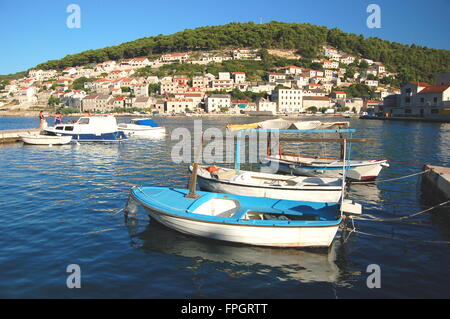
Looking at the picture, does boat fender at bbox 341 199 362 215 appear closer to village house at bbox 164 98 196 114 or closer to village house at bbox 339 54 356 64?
village house at bbox 164 98 196 114

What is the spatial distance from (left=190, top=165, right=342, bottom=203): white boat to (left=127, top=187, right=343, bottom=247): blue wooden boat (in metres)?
1.41

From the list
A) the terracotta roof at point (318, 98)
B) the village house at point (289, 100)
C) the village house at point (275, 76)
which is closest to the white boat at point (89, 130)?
the village house at point (289, 100)

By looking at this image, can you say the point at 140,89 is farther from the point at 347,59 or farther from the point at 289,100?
the point at 347,59

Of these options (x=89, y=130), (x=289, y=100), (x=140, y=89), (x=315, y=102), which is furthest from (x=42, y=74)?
(x=89, y=130)

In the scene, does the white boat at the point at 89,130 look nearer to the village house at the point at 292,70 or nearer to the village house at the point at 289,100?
the village house at the point at 289,100

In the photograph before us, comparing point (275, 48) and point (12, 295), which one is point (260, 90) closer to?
point (275, 48)

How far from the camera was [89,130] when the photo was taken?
33.2 meters

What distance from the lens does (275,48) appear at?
646 feet

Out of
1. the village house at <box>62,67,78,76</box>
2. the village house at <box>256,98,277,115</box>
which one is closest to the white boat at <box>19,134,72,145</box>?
the village house at <box>256,98,277,115</box>

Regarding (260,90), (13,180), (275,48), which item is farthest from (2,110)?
(13,180)

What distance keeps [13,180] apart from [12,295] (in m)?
12.5

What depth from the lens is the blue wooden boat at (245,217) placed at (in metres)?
8.86

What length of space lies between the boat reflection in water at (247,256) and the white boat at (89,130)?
2519 centimetres

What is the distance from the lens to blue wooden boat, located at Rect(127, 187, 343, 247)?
8.86 metres
